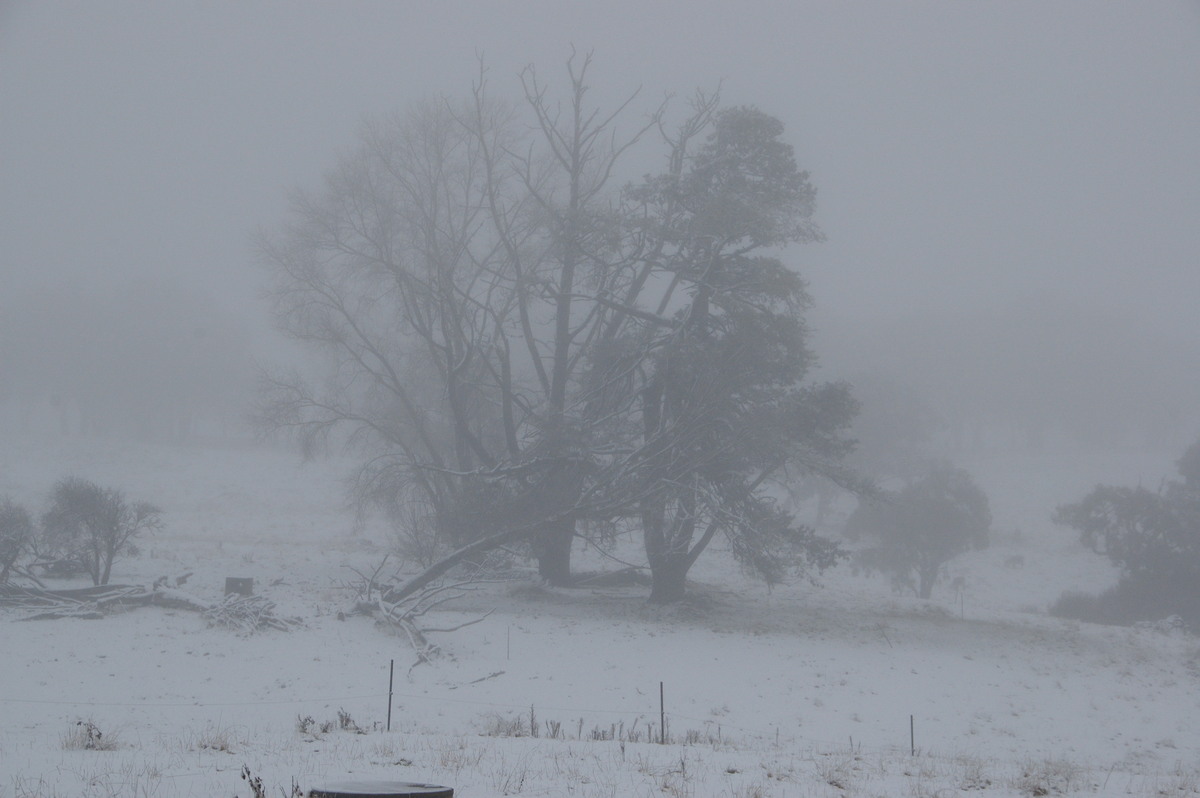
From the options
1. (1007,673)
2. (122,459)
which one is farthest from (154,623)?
(122,459)

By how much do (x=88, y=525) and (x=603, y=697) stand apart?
42.5 feet

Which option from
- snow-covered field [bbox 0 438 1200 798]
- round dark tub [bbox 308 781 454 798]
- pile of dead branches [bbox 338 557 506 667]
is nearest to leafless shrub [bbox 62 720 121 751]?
snow-covered field [bbox 0 438 1200 798]

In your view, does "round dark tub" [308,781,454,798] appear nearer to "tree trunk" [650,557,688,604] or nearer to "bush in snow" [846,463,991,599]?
"tree trunk" [650,557,688,604]

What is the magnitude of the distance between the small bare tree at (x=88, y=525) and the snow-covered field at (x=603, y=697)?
1279mm

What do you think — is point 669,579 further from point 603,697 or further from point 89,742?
point 89,742

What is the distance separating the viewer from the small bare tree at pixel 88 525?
19.2 meters

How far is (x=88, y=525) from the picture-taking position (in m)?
19.0

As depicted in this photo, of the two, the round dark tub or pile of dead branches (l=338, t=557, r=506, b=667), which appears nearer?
the round dark tub

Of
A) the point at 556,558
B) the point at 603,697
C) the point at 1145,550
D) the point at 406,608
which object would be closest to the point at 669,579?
the point at 556,558

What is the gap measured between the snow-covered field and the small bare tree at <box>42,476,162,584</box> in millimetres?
1279

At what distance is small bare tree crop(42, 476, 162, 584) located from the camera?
19.2 metres

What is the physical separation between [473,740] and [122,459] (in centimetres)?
4684

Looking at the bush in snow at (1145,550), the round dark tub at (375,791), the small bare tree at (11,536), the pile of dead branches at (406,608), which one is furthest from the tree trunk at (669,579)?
the round dark tub at (375,791)

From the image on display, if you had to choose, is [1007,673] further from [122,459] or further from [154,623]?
[122,459]
